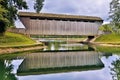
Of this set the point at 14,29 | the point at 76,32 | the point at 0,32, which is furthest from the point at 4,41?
the point at 76,32

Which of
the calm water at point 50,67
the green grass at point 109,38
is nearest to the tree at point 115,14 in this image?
the green grass at point 109,38

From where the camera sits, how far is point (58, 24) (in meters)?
56.4

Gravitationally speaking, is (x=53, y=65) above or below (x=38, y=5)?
below

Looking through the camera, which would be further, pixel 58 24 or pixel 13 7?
pixel 58 24

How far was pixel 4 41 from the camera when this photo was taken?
37250mm

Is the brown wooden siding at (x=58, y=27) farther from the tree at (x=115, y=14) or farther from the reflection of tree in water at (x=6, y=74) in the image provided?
the reflection of tree in water at (x=6, y=74)

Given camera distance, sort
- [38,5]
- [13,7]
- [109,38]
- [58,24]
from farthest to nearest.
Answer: [38,5], [109,38], [58,24], [13,7]

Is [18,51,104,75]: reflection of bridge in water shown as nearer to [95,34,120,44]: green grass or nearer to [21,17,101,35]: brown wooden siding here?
[21,17,101,35]: brown wooden siding

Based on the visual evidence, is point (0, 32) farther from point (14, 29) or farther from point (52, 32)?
point (52, 32)

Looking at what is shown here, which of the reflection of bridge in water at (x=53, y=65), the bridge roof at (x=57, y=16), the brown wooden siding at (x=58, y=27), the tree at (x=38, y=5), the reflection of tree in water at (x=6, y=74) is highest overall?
the tree at (x=38, y=5)

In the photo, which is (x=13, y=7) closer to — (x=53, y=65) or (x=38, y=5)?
(x=53, y=65)

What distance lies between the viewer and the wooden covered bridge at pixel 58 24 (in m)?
53.4

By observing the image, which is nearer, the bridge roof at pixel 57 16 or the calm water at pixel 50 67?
the calm water at pixel 50 67

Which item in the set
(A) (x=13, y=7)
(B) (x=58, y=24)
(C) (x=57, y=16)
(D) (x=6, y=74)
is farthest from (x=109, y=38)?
(D) (x=6, y=74)
